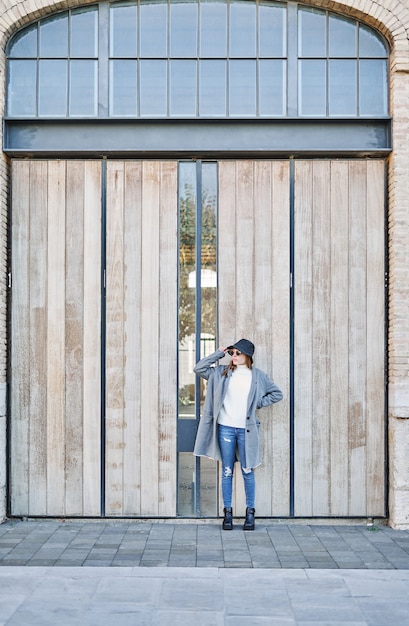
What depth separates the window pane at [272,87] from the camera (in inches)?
318

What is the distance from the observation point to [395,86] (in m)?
7.89

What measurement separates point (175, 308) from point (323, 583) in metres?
3.32

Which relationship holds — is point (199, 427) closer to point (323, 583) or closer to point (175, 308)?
point (175, 308)

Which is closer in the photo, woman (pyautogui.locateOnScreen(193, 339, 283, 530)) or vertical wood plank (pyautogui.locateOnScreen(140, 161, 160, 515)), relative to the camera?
woman (pyautogui.locateOnScreen(193, 339, 283, 530))

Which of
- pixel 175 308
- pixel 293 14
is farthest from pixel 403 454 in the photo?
pixel 293 14

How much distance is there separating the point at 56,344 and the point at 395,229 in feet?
12.6

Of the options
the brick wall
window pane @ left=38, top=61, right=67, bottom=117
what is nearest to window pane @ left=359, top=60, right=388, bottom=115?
the brick wall

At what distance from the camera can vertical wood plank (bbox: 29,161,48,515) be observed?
26.2 feet

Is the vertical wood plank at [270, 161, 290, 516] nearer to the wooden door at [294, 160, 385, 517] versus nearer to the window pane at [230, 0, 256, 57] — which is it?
the wooden door at [294, 160, 385, 517]

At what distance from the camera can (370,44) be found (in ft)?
26.6

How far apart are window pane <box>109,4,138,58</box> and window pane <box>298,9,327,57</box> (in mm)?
1827

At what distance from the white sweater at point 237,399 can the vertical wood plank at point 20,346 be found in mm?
2176

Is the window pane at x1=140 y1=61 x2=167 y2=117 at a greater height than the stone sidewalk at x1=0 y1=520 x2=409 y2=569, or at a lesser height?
greater

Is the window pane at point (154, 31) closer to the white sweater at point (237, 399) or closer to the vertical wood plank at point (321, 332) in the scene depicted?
the vertical wood plank at point (321, 332)
